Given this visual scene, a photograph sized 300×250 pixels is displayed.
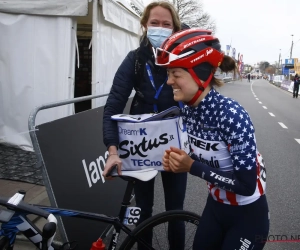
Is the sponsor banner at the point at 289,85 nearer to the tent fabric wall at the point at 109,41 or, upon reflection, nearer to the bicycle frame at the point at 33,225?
the tent fabric wall at the point at 109,41

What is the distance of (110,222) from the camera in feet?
6.87

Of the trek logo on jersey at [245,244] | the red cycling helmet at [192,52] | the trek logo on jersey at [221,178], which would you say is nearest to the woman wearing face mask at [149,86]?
the red cycling helmet at [192,52]

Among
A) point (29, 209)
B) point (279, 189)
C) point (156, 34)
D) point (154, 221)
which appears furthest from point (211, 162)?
point (279, 189)

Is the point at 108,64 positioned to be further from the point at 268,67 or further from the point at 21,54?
the point at 268,67

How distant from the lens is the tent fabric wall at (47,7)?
559 cm

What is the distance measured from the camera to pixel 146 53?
2.33 metres

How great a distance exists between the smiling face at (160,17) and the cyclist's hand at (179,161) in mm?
1092

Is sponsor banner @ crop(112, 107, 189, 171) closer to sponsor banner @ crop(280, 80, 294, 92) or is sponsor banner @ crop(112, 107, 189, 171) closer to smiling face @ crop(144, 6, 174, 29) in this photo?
smiling face @ crop(144, 6, 174, 29)

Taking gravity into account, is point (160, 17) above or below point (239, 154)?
above

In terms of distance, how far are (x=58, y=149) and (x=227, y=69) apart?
4.74 feet

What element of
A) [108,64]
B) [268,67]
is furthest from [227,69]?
[268,67]

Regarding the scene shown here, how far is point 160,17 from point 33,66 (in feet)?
14.4

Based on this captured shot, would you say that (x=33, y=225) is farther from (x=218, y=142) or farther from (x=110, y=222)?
(x=218, y=142)
